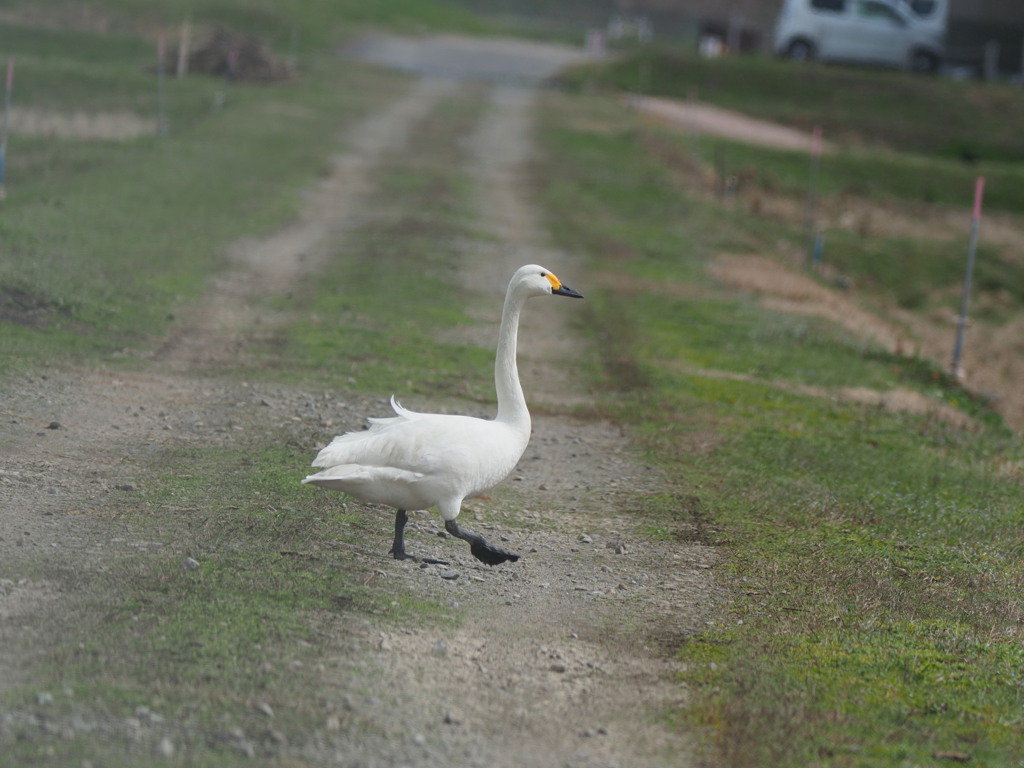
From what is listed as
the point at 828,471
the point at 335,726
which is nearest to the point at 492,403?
the point at 828,471

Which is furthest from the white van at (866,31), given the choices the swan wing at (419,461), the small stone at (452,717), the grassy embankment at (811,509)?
the small stone at (452,717)

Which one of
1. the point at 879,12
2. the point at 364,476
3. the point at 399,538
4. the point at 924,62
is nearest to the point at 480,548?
the point at 399,538

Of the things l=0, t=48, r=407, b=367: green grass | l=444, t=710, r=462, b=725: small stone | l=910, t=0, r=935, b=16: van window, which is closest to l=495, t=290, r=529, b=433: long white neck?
l=444, t=710, r=462, b=725: small stone

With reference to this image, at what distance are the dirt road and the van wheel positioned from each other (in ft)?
120

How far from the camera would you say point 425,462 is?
7711 mm

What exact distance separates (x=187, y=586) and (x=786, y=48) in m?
44.9

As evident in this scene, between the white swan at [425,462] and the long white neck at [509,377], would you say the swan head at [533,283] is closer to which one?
the long white neck at [509,377]

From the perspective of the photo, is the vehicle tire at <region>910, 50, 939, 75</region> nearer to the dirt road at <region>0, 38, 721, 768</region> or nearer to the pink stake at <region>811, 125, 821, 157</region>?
the pink stake at <region>811, 125, 821, 157</region>

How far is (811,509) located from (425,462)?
4.09 m

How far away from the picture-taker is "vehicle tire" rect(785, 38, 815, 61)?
4849cm

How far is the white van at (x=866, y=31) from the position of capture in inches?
1887

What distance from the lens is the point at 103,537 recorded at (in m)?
7.98

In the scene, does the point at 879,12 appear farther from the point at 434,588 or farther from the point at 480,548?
the point at 434,588

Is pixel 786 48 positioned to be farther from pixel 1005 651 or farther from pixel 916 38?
pixel 1005 651
